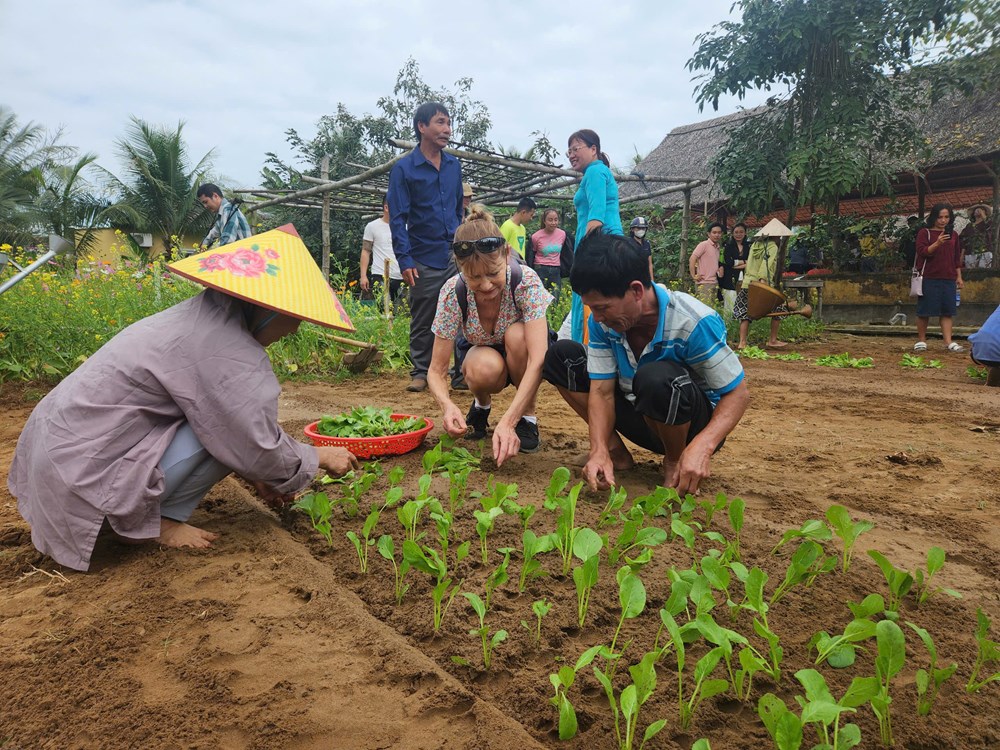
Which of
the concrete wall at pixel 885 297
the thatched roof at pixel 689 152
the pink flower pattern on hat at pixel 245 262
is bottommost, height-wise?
the concrete wall at pixel 885 297

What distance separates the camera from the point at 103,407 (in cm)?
188

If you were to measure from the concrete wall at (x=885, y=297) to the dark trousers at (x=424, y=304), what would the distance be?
27.8 feet

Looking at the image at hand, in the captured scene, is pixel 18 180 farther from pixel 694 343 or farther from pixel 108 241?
pixel 694 343

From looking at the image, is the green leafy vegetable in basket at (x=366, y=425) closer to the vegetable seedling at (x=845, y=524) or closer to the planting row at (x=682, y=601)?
the planting row at (x=682, y=601)

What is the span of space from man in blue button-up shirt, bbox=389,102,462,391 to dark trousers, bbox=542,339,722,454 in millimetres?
2169

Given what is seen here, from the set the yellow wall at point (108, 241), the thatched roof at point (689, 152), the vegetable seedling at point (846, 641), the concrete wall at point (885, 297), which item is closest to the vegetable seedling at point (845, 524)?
the vegetable seedling at point (846, 641)

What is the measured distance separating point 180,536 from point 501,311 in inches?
67.2

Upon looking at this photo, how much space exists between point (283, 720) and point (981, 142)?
14306mm

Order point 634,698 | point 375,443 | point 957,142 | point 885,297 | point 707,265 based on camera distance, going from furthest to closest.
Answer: point 957,142 < point 885,297 < point 707,265 < point 375,443 < point 634,698

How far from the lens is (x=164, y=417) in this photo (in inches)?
78.4

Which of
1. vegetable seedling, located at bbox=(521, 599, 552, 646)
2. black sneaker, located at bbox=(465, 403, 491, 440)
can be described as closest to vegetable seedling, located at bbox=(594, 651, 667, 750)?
vegetable seedling, located at bbox=(521, 599, 552, 646)

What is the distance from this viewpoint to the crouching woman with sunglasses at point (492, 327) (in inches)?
113

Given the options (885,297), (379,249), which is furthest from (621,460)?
(885,297)

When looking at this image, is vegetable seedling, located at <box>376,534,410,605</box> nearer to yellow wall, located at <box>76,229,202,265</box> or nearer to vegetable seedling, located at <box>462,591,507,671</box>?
vegetable seedling, located at <box>462,591,507,671</box>
